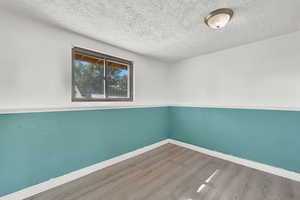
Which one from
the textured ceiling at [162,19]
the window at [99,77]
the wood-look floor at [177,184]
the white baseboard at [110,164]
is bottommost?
the wood-look floor at [177,184]

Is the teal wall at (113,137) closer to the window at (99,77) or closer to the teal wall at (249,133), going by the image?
the teal wall at (249,133)

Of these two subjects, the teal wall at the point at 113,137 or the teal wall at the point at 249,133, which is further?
the teal wall at the point at 249,133

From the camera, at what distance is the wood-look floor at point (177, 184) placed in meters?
1.46

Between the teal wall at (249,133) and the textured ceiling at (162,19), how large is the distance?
1.30 metres

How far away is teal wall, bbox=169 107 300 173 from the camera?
176cm

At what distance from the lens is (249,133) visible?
208cm

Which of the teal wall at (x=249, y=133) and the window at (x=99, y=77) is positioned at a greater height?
the window at (x=99, y=77)

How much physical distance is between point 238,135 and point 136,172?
6.38ft

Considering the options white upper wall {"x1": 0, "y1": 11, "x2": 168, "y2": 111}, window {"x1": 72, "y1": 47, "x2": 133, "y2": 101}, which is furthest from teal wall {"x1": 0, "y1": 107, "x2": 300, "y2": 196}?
window {"x1": 72, "y1": 47, "x2": 133, "y2": 101}

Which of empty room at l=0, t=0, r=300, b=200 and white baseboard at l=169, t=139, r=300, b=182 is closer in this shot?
empty room at l=0, t=0, r=300, b=200

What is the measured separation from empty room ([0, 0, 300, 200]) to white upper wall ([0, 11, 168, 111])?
11 mm

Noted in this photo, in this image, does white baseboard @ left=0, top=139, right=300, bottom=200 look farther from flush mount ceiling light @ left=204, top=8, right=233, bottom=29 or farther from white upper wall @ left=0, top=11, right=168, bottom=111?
flush mount ceiling light @ left=204, top=8, right=233, bottom=29

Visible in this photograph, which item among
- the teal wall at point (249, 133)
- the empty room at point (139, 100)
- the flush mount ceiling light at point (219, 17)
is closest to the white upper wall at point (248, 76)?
the empty room at point (139, 100)

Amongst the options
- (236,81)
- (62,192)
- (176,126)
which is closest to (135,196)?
(62,192)
